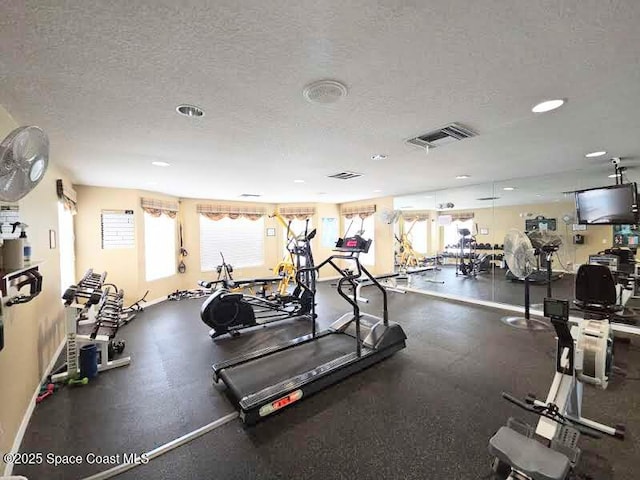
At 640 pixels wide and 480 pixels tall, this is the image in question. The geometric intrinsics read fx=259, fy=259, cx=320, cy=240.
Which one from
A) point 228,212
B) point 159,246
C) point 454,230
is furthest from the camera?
point 228,212

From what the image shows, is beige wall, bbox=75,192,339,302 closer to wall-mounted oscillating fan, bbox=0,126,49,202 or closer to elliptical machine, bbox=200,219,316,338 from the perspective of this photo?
elliptical machine, bbox=200,219,316,338

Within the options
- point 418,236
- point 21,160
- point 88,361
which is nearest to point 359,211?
point 418,236

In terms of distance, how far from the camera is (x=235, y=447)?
179 centimetres

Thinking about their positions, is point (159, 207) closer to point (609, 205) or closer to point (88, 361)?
point (88, 361)

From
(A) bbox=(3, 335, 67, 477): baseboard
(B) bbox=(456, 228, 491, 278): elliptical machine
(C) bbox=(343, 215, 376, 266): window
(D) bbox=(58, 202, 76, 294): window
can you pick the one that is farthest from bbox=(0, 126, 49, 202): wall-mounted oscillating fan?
(B) bbox=(456, 228, 491, 278): elliptical machine

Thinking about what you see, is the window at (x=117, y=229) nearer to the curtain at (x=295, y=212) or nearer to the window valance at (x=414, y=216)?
the curtain at (x=295, y=212)

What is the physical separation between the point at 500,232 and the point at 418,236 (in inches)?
82.0

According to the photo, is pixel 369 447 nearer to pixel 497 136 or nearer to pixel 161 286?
pixel 497 136

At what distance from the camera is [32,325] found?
2.33m

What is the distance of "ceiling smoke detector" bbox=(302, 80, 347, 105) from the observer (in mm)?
1604

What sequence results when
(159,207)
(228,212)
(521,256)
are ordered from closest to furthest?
1. (521,256)
2. (159,207)
3. (228,212)

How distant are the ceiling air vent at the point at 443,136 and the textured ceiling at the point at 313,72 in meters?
0.12

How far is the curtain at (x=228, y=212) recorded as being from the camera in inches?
257

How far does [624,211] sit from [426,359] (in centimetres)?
317
